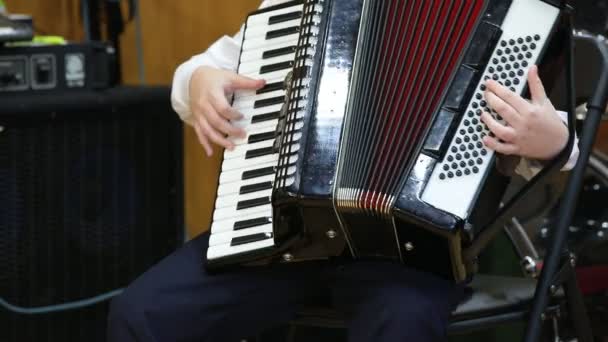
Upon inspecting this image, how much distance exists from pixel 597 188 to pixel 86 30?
124 cm

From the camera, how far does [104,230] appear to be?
187 cm

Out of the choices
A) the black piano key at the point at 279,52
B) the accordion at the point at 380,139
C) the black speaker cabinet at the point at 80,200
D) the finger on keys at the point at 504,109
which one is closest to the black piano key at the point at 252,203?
the accordion at the point at 380,139

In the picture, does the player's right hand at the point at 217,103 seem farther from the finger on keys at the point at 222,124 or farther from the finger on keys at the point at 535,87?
the finger on keys at the point at 535,87

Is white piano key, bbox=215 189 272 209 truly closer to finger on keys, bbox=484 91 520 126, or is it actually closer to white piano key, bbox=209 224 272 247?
white piano key, bbox=209 224 272 247

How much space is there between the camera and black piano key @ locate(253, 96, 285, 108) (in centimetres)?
129

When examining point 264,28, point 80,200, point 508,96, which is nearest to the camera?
point 508,96

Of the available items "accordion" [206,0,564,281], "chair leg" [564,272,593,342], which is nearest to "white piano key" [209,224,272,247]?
"accordion" [206,0,564,281]

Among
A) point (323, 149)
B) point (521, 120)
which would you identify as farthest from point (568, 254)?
point (323, 149)

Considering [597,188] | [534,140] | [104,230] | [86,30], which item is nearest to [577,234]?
[597,188]

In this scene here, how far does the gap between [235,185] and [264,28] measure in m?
0.24

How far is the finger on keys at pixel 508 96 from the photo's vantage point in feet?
3.71

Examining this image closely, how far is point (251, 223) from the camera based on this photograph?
1246 millimetres

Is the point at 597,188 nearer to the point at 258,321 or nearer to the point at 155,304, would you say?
the point at 258,321

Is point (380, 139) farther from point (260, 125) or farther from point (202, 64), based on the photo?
point (202, 64)
